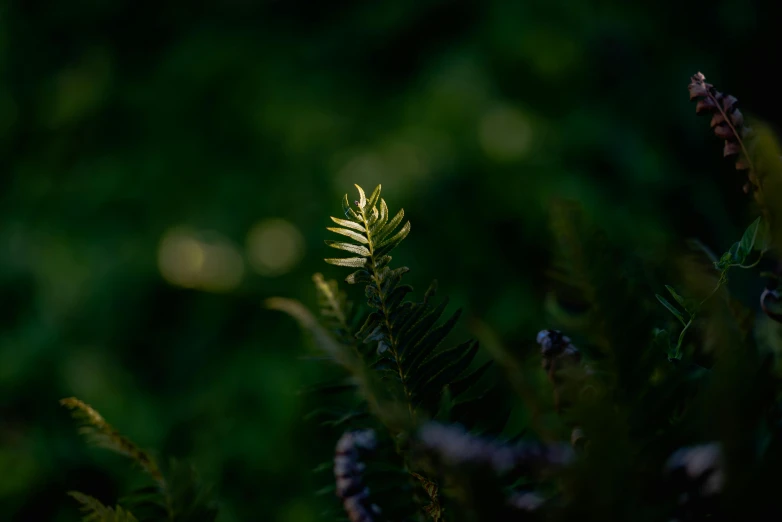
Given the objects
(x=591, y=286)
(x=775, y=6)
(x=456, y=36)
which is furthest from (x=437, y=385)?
(x=775, y=6)

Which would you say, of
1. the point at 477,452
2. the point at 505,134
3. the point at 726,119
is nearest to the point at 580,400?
the point at 477,452

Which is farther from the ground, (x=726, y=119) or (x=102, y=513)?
(x=726, y=119)

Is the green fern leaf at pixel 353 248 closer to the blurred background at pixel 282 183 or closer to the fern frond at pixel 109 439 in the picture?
the fern frond at pixel 109 439

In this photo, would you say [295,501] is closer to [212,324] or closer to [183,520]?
[212,324]

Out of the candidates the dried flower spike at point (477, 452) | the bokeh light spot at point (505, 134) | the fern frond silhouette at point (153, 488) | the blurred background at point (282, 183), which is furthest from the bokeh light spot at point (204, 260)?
the dried flower spike at point (477, 452)

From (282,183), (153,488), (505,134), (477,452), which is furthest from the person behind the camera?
(282,183)

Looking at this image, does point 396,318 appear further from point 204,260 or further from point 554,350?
point 204,260
